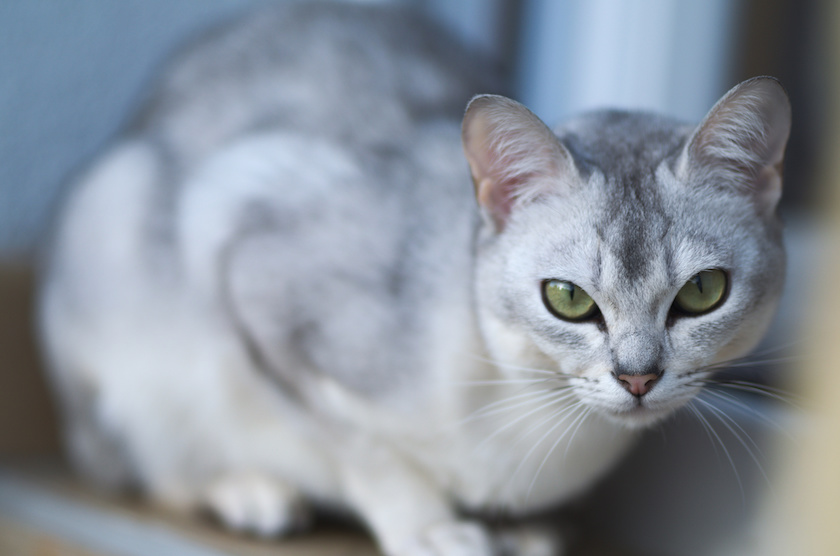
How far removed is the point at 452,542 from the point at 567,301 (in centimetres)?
36

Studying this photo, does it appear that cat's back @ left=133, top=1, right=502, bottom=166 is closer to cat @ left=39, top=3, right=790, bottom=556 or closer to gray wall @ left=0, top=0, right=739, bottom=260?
cat @ left=39, top=3, right=790, bottom=556

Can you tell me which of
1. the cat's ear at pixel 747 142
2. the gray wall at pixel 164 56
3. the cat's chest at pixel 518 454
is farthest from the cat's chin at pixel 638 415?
the gray wall at pixel 164 56

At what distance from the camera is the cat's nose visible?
743 millimetres

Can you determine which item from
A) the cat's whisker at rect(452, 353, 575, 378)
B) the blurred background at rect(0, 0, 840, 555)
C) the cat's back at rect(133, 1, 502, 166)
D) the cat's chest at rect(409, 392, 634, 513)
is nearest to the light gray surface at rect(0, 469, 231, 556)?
the blurred background at rect(0, 0, 840, 555)

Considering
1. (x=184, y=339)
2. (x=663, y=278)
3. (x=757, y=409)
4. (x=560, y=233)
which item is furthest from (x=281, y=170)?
(x=757, y=409)

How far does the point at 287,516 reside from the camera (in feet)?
3.67

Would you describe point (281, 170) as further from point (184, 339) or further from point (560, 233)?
point (560, 233)

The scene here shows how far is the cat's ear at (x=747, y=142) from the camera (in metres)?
0.71

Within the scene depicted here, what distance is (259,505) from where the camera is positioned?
113cm

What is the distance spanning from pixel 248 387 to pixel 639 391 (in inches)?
24.2

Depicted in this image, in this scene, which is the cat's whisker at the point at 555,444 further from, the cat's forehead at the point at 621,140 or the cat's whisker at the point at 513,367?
the cat's forehead at the point at 621,140

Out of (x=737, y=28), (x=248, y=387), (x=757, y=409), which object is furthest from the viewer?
(x=737, y=28)

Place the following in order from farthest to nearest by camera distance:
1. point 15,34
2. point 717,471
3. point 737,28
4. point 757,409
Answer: point 15,34, point 737,28, point 717,471, point 757,409

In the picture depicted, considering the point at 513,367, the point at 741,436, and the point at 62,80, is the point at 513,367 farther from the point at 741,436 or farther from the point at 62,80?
the point at 62,80
